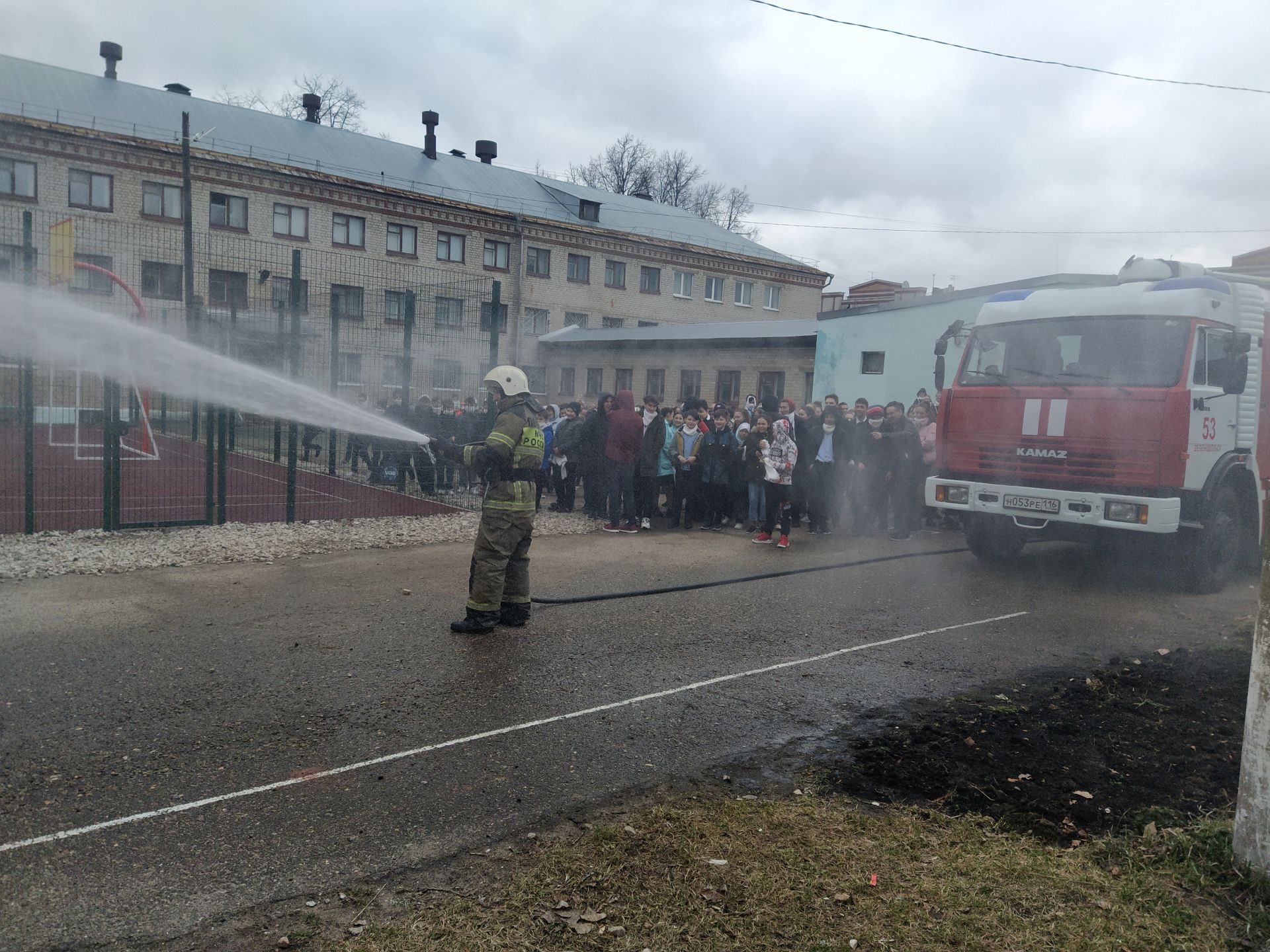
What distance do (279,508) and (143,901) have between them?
9.25 meters

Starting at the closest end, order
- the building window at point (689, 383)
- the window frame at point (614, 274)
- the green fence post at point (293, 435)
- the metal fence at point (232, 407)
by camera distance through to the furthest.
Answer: the metal fence at point (232, 407) < the green fence post at point (293, 435) < the building window at point (689, 383) < the window frame at point (614, 274)

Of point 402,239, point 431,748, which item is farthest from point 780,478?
point 402,239

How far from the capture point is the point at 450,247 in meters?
39.6

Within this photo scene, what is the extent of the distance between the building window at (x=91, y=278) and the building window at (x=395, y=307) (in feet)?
11.3

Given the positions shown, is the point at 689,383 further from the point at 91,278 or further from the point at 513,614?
the point at 513,614

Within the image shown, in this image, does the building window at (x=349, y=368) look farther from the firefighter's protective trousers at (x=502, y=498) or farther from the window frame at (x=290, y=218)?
the window frame at (x=290, y=218)

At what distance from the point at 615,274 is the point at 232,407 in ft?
114

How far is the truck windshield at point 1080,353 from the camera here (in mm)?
8766

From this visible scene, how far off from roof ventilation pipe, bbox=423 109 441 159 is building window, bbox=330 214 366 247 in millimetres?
8204

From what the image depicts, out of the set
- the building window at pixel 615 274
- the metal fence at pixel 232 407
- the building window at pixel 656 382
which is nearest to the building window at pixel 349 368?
the metal fence at pixel 232 407

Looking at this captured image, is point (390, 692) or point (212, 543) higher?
point (212, 543)

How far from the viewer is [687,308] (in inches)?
1823

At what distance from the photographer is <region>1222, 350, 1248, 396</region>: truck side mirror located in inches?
342

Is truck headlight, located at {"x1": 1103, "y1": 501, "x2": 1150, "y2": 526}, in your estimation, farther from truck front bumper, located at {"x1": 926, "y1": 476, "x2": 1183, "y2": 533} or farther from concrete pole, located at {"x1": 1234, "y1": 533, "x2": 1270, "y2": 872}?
concrete pole, located at {"x1": 1234, "y1": 533, "x2": 1270, "y2": 872}
